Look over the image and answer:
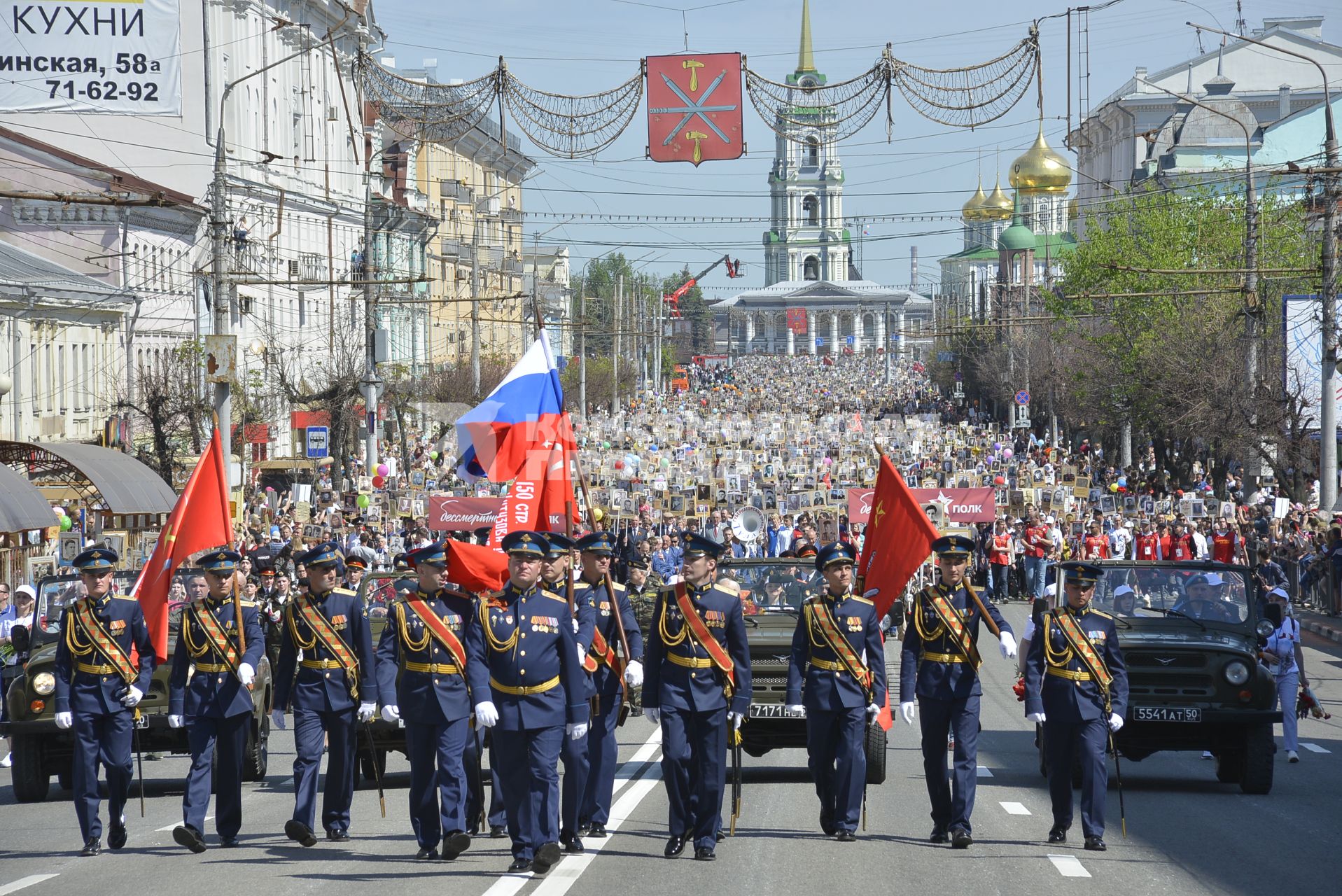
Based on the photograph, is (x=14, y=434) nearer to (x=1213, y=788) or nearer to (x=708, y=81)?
(x=708, y=81)

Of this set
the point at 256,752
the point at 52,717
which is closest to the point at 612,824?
the point at 256,752

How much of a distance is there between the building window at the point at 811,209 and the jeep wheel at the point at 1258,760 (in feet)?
579

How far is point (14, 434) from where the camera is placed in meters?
37.3

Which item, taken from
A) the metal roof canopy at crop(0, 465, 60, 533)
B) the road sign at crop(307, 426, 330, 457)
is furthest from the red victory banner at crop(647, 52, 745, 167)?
the road sign at crop(307, 426, 330, 457)

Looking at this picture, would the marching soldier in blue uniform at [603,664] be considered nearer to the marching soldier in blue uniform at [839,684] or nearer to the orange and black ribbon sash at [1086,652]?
the marching soldier in blue uniform at [839,684]

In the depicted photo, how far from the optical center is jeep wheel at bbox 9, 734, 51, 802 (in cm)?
1352

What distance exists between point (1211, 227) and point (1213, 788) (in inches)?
1682

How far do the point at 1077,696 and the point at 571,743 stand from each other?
3.02 m

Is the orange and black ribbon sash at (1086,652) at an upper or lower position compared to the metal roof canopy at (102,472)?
lower

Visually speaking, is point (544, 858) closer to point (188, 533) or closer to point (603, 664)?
point (603, 664)

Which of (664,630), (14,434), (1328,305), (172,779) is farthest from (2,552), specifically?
(1328,305)

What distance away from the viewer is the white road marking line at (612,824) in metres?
9.30

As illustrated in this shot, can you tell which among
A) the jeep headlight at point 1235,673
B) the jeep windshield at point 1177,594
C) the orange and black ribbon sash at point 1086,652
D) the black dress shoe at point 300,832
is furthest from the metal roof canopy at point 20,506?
the orange and black ribbon sash at point 1086,652

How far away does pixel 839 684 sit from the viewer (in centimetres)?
1077
